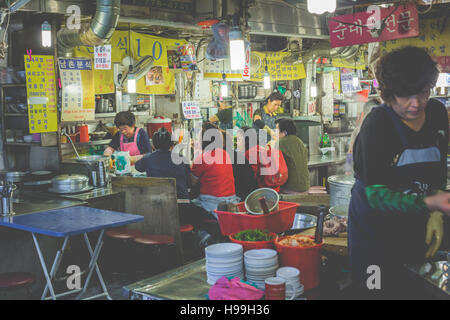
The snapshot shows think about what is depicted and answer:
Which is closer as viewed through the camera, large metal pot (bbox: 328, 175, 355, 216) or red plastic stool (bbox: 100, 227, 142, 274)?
large metal pot (bbox: 328, 175, 355, 216)

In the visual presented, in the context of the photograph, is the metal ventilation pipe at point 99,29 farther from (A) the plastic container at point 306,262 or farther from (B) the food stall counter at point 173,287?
(A) the plastic container at point 306,262

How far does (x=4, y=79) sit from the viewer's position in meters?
7.61

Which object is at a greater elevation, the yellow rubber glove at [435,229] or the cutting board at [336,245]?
the yellow rubber glove at [435,229]

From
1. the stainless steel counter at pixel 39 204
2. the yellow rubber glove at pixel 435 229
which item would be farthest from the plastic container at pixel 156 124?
the yellow rubber glove at pixel 435 229

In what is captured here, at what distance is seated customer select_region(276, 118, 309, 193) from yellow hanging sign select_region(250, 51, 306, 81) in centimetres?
429

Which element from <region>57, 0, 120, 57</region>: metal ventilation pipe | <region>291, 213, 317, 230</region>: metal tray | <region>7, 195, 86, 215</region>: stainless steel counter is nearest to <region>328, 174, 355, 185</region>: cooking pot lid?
<region>291, 213, 317, 230</region>: metal tray

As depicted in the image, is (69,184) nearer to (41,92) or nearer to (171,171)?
(171,171)

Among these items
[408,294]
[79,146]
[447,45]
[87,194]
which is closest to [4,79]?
[79,146]

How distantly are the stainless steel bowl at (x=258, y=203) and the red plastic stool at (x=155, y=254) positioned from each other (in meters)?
2.51

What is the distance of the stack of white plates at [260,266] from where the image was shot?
2623 millimetres

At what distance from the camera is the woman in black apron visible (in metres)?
2.35

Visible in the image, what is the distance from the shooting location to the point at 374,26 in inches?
233

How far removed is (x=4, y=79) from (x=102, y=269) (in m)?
3.56

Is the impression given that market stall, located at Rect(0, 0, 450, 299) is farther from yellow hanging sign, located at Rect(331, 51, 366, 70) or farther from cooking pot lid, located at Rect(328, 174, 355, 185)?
yellow hanging sign, located at Rect(331, 51, 366, 70)
